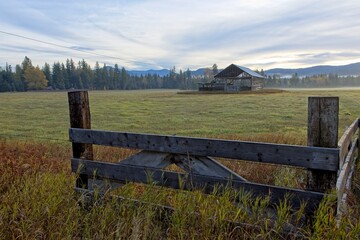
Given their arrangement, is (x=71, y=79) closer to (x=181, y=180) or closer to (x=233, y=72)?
(x=233, y=72)

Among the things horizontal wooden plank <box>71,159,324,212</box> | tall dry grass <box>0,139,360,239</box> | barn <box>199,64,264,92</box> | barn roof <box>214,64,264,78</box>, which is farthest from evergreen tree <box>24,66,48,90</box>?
tall dry grass <box>0,139,360,239</box>

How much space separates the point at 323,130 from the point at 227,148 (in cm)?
107

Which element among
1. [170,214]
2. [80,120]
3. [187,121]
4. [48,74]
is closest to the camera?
[170,214]

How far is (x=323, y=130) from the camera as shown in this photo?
3150 mm

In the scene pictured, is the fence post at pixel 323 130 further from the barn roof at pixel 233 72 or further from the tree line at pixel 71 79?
the tree line at pixel 71 79

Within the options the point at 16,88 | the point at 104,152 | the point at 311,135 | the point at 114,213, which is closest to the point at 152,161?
the point at 114,213

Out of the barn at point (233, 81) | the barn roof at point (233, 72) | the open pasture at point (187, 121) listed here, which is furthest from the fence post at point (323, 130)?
the barn roof at point (233, 72)

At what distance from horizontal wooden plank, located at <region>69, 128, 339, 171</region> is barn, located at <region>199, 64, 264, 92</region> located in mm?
62927

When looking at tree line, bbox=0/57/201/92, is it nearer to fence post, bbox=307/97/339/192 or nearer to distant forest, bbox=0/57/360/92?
distant forest, bbox=0/57/360/92

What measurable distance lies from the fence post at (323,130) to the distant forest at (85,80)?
100207mm

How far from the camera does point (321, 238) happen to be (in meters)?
2.82

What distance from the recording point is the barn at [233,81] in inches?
2603

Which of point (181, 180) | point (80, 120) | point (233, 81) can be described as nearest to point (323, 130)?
point (181, 180)

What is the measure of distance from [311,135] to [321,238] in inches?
41.1
